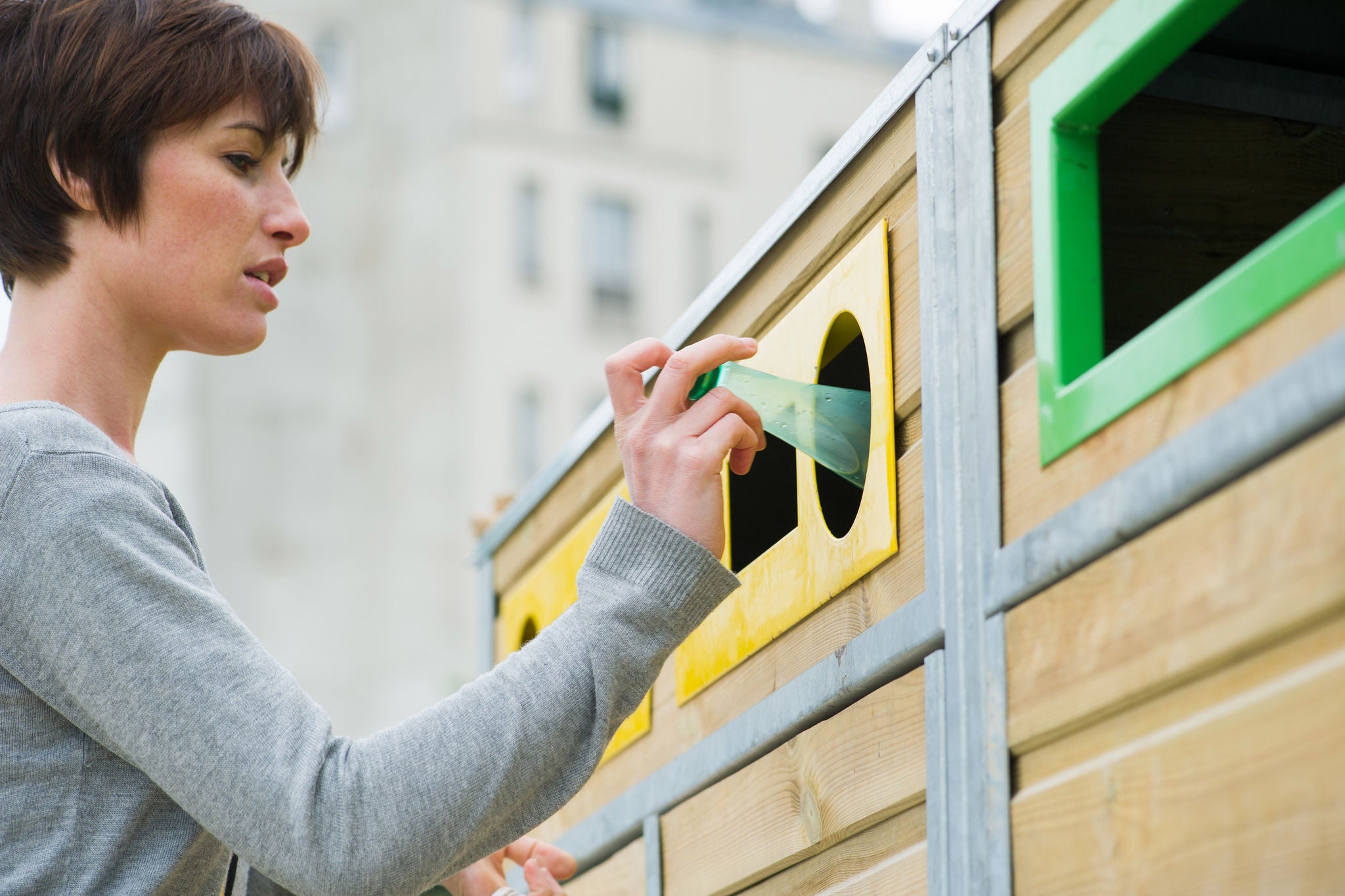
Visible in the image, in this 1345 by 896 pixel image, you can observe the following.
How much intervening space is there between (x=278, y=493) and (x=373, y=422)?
1431 mm

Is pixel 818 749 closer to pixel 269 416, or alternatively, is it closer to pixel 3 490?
pixel 3 490

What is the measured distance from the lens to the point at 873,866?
167cm

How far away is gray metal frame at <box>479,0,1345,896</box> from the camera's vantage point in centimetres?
131

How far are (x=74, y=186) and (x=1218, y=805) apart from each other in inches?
44.6

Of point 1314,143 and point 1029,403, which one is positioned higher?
point 1314,143

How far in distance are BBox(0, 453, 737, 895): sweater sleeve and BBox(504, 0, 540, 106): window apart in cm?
1953

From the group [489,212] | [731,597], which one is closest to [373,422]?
[489,212]

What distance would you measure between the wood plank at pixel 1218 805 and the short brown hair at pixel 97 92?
981 millimetres

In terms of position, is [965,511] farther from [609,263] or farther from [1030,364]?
[609,263]

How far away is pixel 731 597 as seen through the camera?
6.89ft

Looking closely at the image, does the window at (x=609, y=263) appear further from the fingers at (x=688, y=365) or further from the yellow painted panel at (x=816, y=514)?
the fingers at (x=688, y=365)

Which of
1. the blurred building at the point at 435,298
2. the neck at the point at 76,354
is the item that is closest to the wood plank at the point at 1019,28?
the neck at the point at 76,354

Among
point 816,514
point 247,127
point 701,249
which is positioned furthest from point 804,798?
point 701,249

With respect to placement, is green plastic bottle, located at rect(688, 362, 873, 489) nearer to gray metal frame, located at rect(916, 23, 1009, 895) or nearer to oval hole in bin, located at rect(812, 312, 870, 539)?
gray metal frame, located at rect(916, 23, 1009, 895)
